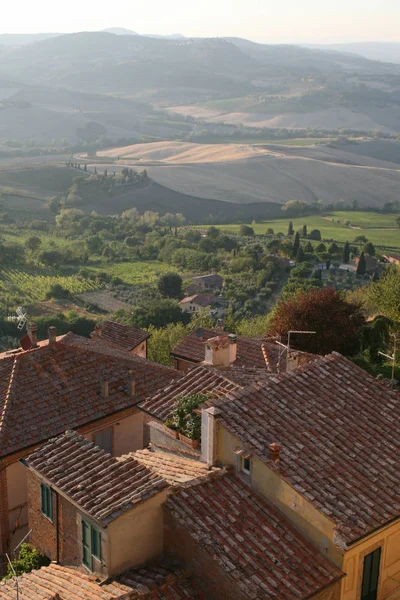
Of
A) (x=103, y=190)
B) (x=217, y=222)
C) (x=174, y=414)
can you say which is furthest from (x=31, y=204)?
(x=174, y=414)

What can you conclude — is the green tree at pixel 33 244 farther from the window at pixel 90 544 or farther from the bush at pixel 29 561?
the window at pixel 90 544

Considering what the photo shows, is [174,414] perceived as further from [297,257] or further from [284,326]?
[297,257]

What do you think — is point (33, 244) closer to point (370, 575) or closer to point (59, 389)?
point (59, 389)

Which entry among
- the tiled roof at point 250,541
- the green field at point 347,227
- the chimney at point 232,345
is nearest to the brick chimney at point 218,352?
the chimney at point 232,345

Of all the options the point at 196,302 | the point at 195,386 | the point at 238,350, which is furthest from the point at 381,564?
the point at 196,302

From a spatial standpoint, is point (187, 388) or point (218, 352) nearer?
point (187, 388)
